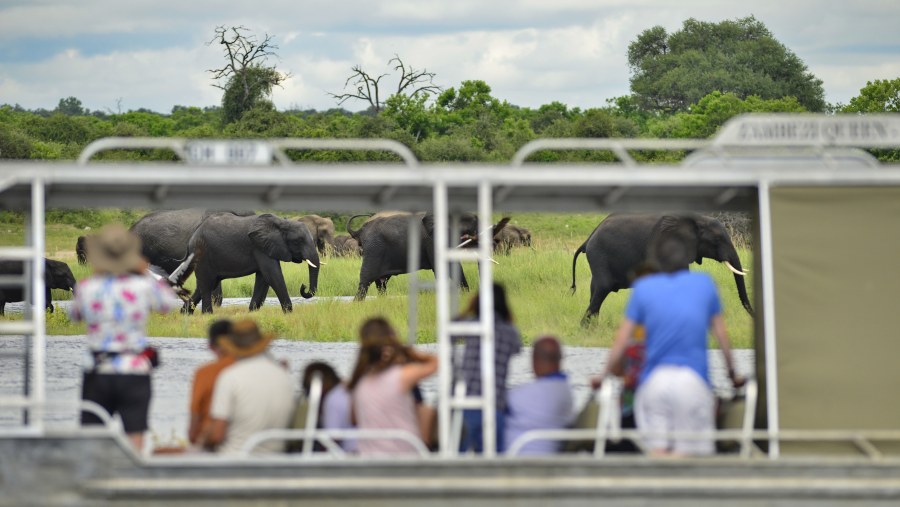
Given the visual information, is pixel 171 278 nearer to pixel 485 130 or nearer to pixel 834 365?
pixel 834 365

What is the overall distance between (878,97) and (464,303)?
29.5 m

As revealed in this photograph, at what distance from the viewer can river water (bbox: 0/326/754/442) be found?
16.6 metres

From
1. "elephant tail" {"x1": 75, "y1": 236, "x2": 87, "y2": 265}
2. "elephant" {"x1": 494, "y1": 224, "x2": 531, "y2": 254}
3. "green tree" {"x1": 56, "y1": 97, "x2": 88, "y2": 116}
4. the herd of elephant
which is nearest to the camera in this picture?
the herd of elephant

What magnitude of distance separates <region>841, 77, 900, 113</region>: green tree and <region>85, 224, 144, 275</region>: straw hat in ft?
142

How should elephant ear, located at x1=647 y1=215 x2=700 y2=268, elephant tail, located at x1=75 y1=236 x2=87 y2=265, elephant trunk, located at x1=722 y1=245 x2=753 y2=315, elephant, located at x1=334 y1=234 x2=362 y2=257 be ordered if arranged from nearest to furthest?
1. elephant ear, located at x1=647 y1=215 x2=700 y2=268
2. elephant trunk, located at x1=722 y1=245 x2=753 y2=315
3. elephant tail, located at x1=75 y1=236 x2=87 y2=265
4. elephant, located at x1=334 y1=234 x2=362 y2=257

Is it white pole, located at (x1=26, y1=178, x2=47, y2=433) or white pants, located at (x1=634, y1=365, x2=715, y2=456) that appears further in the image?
white pants, located at (x1=634, y1=365, x2=715, y2=456)

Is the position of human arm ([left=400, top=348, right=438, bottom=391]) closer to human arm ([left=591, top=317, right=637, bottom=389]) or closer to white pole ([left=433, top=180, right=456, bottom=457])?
white pole ([left=433, top=180, right=456, bottom=457])

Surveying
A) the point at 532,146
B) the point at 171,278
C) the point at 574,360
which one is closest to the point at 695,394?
the point at 532,146

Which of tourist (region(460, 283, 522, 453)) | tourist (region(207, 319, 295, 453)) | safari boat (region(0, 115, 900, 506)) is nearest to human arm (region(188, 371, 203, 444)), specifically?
tourist (region(207, 319, 295, 453))

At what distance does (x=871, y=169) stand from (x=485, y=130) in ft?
151

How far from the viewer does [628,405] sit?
29.2 feet

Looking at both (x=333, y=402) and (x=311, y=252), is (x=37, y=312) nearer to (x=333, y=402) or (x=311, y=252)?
(x=333, y=402)

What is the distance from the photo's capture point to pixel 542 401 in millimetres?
8578

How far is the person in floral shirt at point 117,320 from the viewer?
27.0ft
